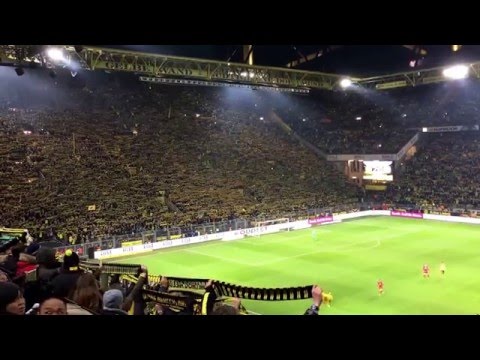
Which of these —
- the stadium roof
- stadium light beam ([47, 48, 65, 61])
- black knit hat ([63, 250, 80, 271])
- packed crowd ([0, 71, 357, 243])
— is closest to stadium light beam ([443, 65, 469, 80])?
the stadium roof

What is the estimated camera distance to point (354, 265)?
86.7 ft

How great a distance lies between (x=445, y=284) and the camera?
21859mm

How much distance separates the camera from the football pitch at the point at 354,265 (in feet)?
63.5

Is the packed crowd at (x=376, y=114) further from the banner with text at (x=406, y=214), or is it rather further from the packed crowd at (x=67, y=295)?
the packed crowd at (x=67, y=295)

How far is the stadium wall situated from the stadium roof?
14275 millimetres

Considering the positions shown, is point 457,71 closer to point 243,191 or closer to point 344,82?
point 344,82

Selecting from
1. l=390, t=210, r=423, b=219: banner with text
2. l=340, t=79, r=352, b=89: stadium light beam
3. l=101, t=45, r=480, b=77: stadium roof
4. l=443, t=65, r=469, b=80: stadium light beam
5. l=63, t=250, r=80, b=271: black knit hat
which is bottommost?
l=390, t=210, r=423, b=219: banner with text

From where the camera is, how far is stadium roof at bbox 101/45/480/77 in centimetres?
3856

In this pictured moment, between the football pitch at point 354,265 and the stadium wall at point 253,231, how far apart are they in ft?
3.62

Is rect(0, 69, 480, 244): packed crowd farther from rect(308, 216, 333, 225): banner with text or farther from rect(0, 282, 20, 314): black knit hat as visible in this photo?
rect(0, 282, 20, 314): black knit hat


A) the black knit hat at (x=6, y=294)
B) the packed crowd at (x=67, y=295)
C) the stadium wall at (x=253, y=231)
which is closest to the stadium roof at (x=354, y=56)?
the stadium wall at (x=253, y=231)
